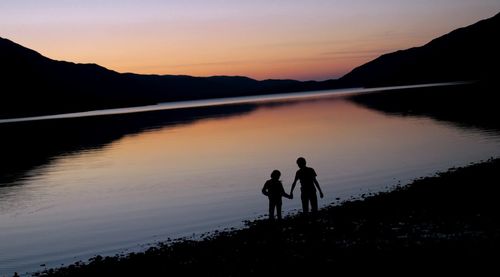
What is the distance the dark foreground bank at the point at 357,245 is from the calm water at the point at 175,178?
16.5 ft

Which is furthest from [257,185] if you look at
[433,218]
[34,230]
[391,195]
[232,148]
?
[232,148]

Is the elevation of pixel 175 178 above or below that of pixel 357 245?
below

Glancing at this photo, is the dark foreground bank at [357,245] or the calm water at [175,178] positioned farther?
the calm water at [175,178]

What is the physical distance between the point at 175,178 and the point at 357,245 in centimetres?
2947

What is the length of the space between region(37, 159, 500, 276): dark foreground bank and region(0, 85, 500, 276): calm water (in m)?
5.03

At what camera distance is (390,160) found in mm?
44062

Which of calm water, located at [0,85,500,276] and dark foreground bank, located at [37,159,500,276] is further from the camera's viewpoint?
calm water, located at [0,85,500,276]

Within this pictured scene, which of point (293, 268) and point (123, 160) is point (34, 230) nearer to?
point (293, 268)

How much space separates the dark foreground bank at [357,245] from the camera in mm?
13789

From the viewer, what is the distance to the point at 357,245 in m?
15.7

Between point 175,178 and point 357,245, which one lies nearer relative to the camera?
point 357,245

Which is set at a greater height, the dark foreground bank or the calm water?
the dark foreground bank

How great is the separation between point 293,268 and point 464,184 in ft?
47.9

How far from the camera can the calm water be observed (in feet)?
85.4
